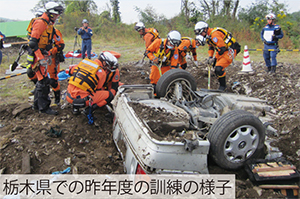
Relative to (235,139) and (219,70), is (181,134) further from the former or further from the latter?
(219,70)

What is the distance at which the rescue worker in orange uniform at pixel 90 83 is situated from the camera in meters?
3.67

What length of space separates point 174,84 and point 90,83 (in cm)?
140

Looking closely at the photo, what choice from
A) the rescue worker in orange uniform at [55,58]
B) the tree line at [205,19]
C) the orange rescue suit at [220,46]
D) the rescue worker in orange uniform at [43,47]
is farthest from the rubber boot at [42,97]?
the tree line at [205,19]

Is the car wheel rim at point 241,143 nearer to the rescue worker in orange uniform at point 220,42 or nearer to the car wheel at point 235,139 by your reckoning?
the car wheel at point 235,139

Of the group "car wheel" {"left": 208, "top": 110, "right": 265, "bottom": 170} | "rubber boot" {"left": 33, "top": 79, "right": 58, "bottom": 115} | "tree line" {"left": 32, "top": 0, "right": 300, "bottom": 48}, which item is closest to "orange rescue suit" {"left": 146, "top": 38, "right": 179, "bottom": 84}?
"rubber boot" {"left": 33, "top": 79, "right": 58, "bottom": 115}

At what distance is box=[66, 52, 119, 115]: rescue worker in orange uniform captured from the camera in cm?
367

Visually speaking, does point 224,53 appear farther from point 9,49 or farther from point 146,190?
point 9,49

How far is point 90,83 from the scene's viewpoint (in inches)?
145

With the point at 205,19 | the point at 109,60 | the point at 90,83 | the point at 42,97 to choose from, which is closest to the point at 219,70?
the point at 109,60

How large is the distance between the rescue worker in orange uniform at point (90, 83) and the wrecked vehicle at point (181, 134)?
19.6 inches

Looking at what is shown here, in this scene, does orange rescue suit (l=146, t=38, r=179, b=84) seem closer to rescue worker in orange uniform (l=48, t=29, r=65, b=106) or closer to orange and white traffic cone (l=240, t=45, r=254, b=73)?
rescue worker in orange uniform (l=48, t=29, r=65, b=106)

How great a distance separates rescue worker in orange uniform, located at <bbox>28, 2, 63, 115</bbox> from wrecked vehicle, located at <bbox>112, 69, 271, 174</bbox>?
1632mm

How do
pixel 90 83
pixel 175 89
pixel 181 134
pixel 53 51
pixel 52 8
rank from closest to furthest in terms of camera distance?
pixel 181 134, pixel 90 83, pixel 175 89, pixel 52 8, pixel 53 51

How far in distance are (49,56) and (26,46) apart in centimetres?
43
